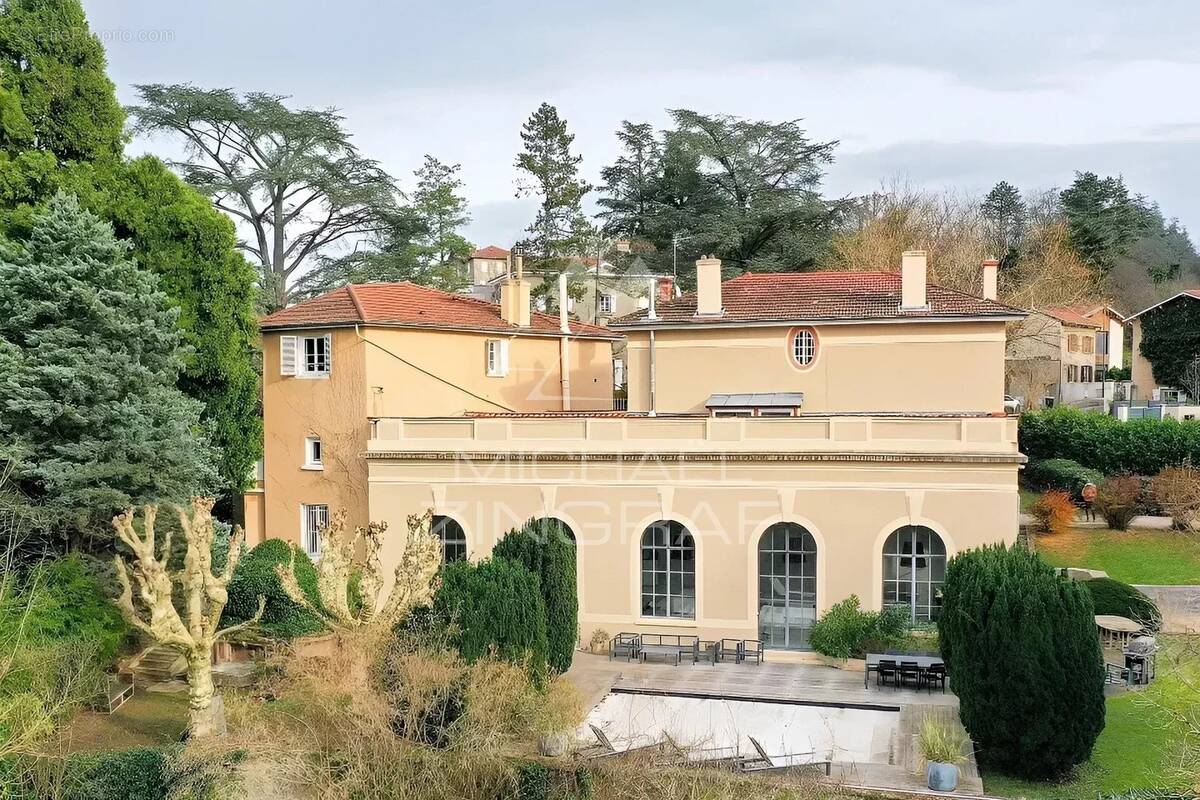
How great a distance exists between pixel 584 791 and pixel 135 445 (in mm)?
13187

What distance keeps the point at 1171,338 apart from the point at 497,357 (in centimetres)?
3204

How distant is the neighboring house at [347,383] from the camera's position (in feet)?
79.0

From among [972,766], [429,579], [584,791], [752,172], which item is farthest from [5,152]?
[752,172]

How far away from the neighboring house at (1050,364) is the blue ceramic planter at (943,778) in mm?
31851

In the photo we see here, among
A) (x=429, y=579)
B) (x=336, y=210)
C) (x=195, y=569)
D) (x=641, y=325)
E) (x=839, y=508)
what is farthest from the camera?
(x=336, y=210)

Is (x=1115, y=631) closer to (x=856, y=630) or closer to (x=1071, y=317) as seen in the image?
(x=856, y=630)

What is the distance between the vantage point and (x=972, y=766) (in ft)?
45.6

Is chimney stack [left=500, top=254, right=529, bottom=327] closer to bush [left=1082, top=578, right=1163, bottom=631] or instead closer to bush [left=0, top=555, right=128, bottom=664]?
bush [left=0, top=555, right=128, bottom=664]

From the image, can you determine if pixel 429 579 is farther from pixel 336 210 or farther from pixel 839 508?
pixel 336 210

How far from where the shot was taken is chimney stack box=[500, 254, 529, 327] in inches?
1081

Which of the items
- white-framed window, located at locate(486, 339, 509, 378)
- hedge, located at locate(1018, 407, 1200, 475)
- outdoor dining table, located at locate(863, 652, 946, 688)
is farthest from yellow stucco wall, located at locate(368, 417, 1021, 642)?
hedge, located at locate(1018, 407, 1200, 475)

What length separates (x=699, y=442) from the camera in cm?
2103

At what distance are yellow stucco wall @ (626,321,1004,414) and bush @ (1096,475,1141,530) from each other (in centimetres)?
690

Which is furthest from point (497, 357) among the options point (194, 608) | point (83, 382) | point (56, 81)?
point (194, 608)
